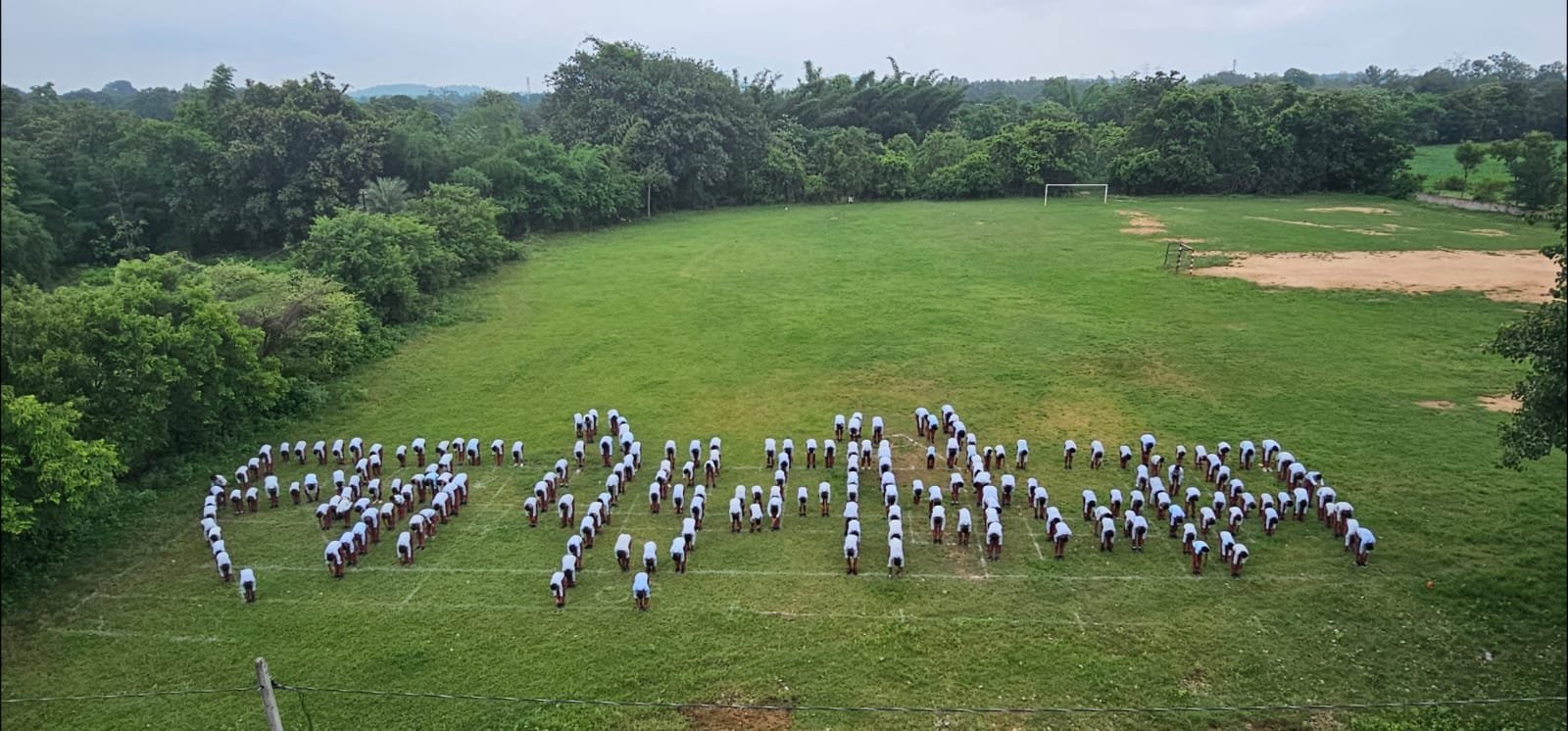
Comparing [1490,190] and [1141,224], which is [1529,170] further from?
[1141,224]

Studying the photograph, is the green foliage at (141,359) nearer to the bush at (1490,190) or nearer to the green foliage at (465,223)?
the green foliage at (465,223)

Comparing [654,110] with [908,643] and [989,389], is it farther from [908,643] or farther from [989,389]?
[908,643]

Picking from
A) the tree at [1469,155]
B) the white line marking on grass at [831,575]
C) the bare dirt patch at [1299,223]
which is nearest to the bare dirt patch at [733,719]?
the white line marking on grass at [831,575]

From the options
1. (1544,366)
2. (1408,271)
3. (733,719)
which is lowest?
(733,719)

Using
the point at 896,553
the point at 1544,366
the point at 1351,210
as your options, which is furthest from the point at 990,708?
the point at 1351,210

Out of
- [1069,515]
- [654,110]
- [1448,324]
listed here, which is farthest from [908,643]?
[654,110]
